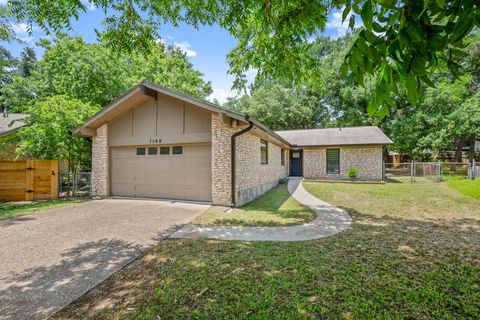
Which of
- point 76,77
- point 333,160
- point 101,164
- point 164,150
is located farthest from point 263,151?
point 76,77

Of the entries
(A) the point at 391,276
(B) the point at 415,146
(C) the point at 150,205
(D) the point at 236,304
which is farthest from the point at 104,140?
(B) the point at 415,146

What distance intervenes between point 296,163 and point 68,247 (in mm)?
16217

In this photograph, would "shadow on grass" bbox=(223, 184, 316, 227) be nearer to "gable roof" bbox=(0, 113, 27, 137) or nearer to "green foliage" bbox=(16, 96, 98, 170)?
"green foliage" bbox=(16, 96, 98, 170)

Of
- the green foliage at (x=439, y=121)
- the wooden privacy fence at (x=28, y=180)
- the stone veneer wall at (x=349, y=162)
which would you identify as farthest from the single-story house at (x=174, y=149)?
the green foliage at (x=439, y=121)

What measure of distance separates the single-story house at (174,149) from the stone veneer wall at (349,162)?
23.8 feet

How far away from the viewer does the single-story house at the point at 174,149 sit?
843cm

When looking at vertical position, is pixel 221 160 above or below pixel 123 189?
above

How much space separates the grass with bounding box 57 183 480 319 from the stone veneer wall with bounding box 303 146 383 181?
11203 mm

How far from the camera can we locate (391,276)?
3568mm

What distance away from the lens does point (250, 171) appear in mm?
9914

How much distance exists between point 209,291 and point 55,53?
59.0 feet

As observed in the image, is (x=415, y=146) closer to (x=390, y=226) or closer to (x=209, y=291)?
(x=390, y=226)

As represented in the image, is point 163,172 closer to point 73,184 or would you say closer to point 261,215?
point 261,215

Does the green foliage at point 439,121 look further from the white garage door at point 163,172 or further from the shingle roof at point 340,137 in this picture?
the white garage door at point 163,172
